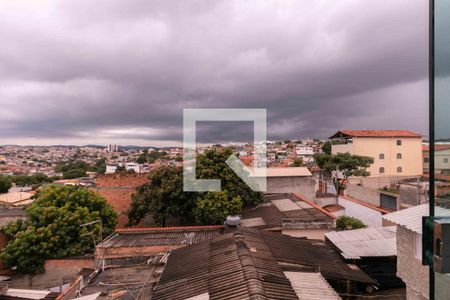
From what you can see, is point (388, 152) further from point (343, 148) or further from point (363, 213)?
point (363, 213)

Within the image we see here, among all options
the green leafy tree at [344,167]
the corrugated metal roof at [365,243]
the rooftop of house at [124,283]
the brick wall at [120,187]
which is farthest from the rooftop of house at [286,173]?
the rooftop of house at [124,283]

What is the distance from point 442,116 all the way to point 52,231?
12.0 metres

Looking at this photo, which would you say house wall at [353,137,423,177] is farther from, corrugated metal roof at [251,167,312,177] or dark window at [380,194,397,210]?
dark window at [380,194,397,210]

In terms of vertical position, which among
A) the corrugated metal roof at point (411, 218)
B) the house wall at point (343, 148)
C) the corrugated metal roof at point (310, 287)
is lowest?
the corrugated metal roof at point (310, 287)

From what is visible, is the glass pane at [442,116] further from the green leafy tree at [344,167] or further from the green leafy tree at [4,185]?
the green leafy tree at [4,185]

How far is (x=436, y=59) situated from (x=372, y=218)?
547 inches

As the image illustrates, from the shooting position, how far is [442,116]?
94cm

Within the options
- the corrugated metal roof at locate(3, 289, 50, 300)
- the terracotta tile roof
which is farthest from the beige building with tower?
the corrugated metal roof at locate(3, 289, 50, 300)

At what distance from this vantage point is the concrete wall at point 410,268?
4285mm

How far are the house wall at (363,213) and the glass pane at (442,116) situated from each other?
12816 mm

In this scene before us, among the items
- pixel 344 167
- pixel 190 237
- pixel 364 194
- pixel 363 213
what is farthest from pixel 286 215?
pixel 344 167

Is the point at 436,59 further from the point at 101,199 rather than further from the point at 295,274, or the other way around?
the point at 101,199

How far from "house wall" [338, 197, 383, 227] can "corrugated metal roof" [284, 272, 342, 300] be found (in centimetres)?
880

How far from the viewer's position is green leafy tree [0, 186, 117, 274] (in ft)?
32.3
